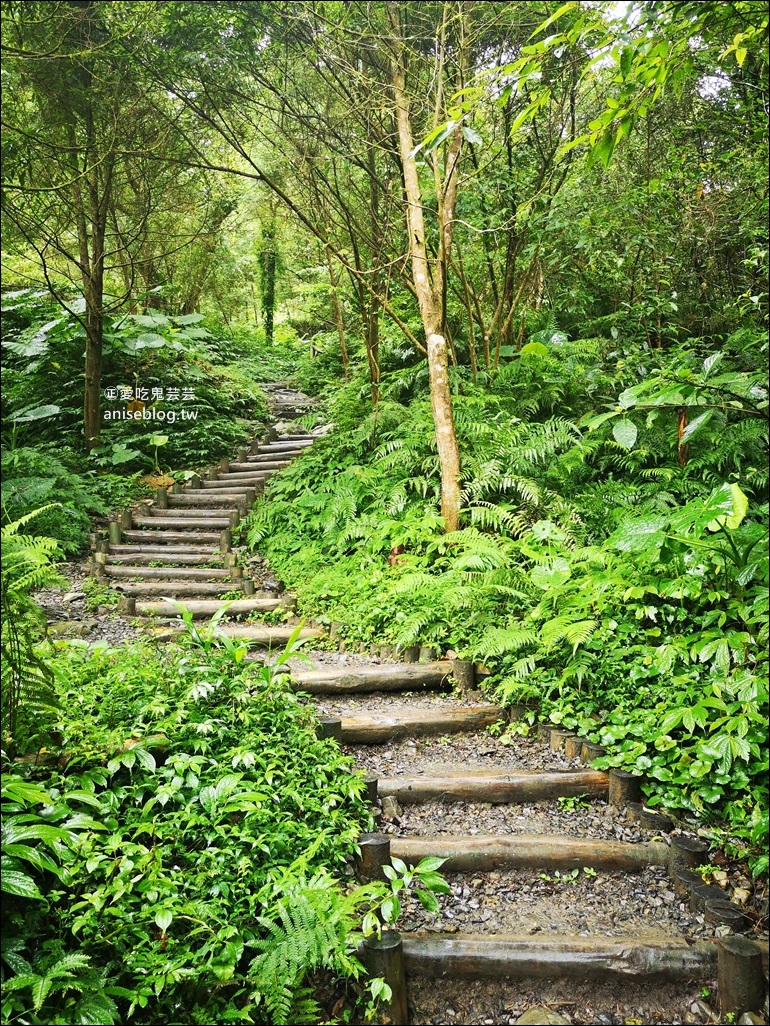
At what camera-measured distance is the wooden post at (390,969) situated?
2580 mm

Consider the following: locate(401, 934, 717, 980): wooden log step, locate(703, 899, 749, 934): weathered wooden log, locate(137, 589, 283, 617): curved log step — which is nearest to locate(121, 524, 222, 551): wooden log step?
locate(137, 589, 283, 617): curved log step

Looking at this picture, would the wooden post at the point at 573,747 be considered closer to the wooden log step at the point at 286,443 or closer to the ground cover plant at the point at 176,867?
the ground cover plant at the point at 176,867

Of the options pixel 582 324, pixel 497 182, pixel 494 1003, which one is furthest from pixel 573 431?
pixel 494 1003

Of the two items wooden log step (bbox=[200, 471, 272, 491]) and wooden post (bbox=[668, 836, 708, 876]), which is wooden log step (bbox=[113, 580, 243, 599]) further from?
wooden post (bbox=[668, 836, 708, 876])

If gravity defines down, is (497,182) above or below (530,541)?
above

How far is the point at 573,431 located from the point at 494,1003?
5.49 metres

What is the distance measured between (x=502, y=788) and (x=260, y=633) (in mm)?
2943

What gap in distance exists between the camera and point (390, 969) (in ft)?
8.50

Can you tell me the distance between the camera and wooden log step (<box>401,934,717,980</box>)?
2.68 m

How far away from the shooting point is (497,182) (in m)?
7.81

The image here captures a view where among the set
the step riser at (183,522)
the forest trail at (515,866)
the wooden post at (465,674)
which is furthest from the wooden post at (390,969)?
the step riser at (183,522)

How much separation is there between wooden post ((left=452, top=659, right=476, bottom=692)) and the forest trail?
0.05 ft

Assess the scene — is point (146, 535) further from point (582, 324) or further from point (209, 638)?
point (582, 324)

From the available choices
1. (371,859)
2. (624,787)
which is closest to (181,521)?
(371,859)
